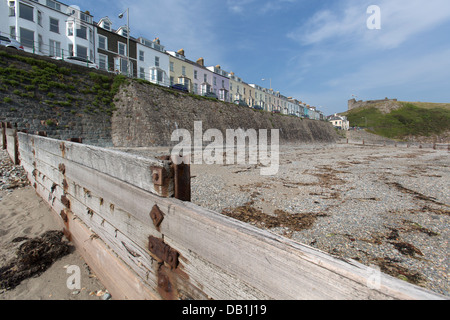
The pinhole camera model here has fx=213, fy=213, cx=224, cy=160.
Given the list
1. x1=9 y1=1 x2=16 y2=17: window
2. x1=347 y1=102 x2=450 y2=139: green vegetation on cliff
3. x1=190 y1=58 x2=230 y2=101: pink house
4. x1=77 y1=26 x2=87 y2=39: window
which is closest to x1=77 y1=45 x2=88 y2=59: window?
x1=77 y1=26 x2=87 y2=39: window

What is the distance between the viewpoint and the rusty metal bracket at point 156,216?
1.81 m

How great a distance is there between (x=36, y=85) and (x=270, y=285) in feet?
70.2

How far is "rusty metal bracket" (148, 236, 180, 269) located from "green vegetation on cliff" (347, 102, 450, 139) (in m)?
88.6

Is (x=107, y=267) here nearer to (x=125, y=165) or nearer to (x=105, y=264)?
(x=105, y=264)

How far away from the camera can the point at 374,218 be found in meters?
5.53

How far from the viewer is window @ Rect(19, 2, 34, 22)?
2544 cm

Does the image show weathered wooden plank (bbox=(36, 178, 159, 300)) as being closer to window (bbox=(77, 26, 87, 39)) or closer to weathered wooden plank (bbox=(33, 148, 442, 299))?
weathered wooden plank (bbox=(33, 148, 442, 299))

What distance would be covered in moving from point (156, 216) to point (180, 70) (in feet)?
145

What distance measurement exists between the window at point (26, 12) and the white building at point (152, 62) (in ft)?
42.7

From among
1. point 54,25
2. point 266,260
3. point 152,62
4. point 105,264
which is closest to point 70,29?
point 54,25

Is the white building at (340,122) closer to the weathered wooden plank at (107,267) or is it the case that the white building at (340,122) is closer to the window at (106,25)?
the window at (106,25)

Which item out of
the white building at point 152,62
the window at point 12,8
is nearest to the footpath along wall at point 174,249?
the white building at point 152,62
